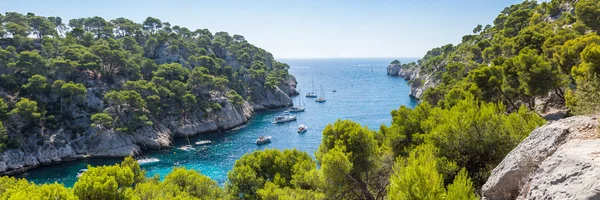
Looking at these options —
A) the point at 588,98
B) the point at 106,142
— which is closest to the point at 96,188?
the point at 588,98

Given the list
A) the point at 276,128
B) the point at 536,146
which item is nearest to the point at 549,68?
the point at 536,146

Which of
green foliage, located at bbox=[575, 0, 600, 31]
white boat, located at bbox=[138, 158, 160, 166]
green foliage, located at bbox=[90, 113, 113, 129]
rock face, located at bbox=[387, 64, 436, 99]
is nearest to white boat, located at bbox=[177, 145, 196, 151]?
white boat, located at bbox=[138, 158, 160, 166]

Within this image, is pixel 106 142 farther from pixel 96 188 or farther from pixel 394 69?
pixel 394 69

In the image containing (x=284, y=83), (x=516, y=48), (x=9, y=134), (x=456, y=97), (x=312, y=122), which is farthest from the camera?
(x=284, y=83)

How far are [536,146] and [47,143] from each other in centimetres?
6083

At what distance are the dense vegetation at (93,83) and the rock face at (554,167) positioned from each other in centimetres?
5615

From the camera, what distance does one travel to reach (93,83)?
6184cm

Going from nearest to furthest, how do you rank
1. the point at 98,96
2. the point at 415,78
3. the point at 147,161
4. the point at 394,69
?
the point at 147,161
the point at 98,96
the point at 415,78
the point at 394,69

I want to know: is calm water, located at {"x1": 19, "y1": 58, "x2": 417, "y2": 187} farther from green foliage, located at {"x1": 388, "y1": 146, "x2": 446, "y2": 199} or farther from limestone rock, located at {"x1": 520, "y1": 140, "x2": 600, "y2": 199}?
limestone rock, located at {"x1": 520, "y1": 140, "x2": 600, "y2": 199}

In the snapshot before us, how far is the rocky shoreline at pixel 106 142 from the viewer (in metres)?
46.2

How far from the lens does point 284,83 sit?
111375 mm

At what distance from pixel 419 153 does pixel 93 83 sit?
65.5 meters

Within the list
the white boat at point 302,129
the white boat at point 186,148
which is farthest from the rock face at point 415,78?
the white boat at point 186,148

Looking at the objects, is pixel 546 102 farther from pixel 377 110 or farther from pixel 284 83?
pixel 284 83
